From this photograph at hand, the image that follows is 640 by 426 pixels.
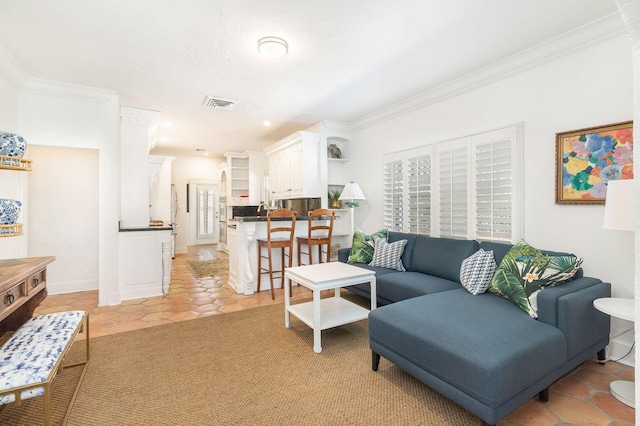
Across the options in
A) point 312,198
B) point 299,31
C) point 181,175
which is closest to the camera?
point 299,31

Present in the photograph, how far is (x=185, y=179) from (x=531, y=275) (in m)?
8.42

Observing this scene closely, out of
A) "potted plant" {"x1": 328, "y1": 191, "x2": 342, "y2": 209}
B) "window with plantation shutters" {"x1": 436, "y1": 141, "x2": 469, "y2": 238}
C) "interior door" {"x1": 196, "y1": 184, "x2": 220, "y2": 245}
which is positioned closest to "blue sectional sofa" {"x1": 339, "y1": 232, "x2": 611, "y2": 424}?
"window with plantation shutters" {"x1": 436, "y1": 141, "x2": 469, "y2": 238}

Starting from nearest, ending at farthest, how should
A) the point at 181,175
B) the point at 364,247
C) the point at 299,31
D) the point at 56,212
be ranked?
the point at 299,31 → the point at 364,247 → the point at 56,212 → the point at 181,175

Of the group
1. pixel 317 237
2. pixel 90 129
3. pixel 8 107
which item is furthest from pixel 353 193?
pixel 8 107

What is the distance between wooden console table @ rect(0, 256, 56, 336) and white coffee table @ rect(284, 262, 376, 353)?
1847mm

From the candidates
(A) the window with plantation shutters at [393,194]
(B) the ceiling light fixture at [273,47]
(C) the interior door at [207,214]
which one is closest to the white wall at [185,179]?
(C) the interior door at [207,214]

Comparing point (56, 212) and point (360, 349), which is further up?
point (56, 212)

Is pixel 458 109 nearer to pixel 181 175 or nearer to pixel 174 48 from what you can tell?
pixel 174 48

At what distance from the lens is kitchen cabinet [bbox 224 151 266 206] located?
762cm

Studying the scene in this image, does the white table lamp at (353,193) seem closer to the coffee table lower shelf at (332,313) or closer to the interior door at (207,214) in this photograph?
the coffee table lower shelf at (332,313)

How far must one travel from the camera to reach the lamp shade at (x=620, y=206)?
6.21ft

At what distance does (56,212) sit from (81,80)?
1981 millimetres

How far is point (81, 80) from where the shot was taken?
11.1ft

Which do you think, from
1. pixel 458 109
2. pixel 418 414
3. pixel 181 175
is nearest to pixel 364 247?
pixel 458 109
